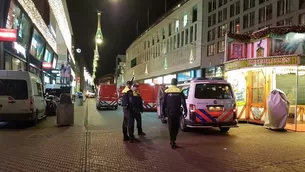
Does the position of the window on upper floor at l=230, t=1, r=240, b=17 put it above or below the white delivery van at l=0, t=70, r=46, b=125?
above

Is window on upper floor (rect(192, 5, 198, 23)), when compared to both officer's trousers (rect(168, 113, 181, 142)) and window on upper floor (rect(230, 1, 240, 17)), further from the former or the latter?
officer's trousers (rect(168, 113, 181, 142))

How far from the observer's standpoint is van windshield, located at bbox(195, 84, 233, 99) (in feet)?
40.2

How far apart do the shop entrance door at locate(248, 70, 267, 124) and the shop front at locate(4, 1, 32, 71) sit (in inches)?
527

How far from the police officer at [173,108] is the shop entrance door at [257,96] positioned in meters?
7.51

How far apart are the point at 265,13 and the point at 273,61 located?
80.6ft

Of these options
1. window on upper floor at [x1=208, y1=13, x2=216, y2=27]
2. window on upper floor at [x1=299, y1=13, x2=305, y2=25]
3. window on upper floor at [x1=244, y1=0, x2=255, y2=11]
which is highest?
window on upper floor at [x1=244, y1=0, x2=255, y2=11]

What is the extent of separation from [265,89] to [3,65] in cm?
1351

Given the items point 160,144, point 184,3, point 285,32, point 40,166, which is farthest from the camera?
point 184,3

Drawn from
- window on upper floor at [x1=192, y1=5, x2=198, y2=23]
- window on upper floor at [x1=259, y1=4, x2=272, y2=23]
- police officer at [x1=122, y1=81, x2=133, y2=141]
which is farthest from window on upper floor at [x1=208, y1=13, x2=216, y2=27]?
police officer at [x1=122, y1=81, x2=133, y2=141]

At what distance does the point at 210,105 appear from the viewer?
39.6 feet

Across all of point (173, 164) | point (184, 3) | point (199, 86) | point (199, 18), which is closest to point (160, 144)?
point (173, 164)

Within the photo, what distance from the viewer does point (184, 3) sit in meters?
48.3

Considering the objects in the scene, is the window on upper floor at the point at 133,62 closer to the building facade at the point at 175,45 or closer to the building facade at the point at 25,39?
the building facade at the point at 175,45

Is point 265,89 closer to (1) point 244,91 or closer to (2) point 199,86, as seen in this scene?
(1) point 244,91
